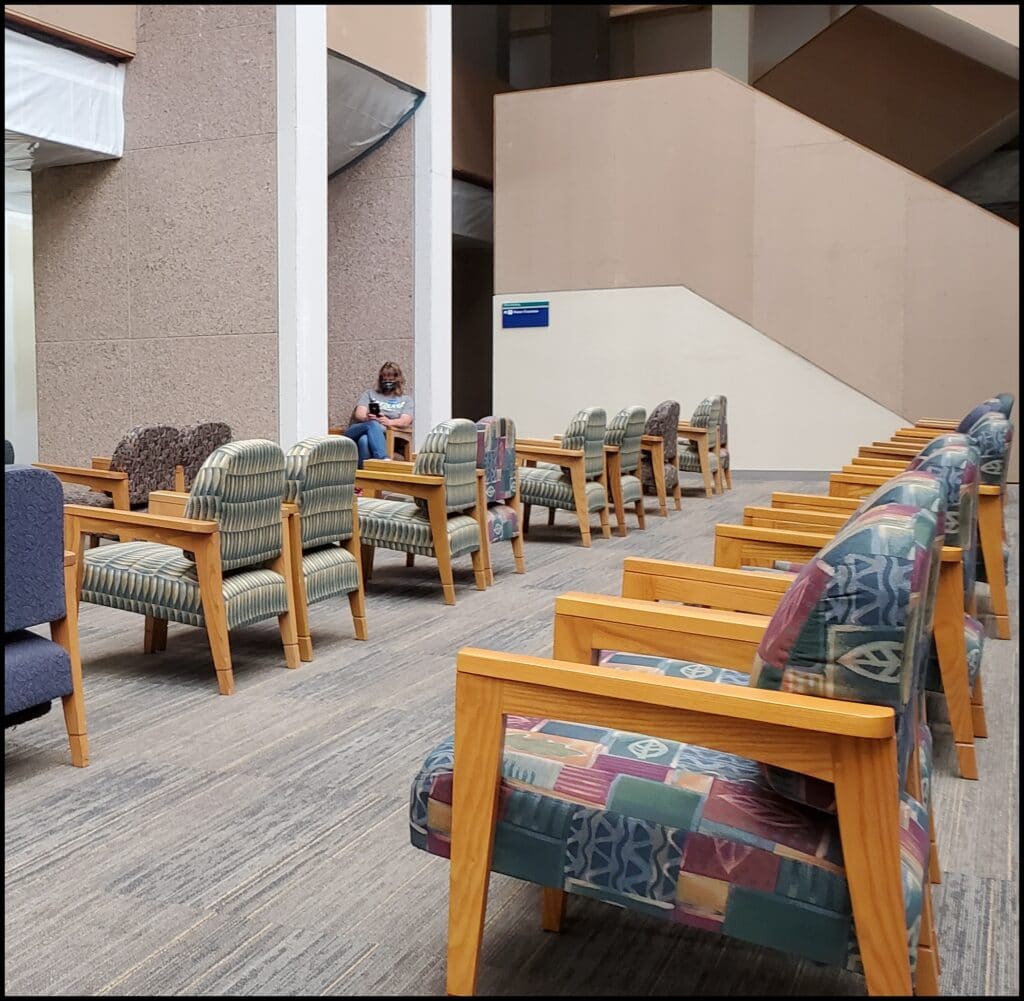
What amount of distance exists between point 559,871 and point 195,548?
6.87 feet

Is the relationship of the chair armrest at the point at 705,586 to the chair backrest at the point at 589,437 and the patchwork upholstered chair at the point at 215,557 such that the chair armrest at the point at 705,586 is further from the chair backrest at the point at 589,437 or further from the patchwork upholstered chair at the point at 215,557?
the chair backrest at the point at 589,437

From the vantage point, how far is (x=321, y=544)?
4027mm

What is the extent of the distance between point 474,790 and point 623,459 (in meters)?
5.77

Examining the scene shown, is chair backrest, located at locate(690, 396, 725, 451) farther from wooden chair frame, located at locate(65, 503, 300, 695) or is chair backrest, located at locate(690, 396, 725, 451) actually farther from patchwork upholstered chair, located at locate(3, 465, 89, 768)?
patchwork upholstered chair, located at locate(3, 465, 89, 768)

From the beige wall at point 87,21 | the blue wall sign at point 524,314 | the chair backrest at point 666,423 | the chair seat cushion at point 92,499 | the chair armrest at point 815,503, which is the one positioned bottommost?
the chair seat cushion at point 92,499

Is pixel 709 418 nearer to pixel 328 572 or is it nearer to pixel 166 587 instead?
pixel 328 572

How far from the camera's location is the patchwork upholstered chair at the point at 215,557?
3322 millimetres

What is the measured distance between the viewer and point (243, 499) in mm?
3410

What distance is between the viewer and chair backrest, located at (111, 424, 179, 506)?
5.59 m

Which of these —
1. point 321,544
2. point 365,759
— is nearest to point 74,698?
point 365,759

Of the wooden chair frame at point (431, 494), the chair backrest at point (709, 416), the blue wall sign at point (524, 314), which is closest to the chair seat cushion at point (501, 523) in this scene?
the wooden chair frame at point (431, 494)

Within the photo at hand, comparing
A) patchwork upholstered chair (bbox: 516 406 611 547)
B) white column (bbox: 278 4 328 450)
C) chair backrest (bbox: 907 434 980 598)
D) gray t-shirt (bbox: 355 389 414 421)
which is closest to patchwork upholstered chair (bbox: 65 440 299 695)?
chair backrest (bbox: 907 434 980 598)

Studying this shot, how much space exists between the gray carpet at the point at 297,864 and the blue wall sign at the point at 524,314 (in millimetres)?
9197

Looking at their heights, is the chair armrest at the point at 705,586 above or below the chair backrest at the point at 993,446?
below
